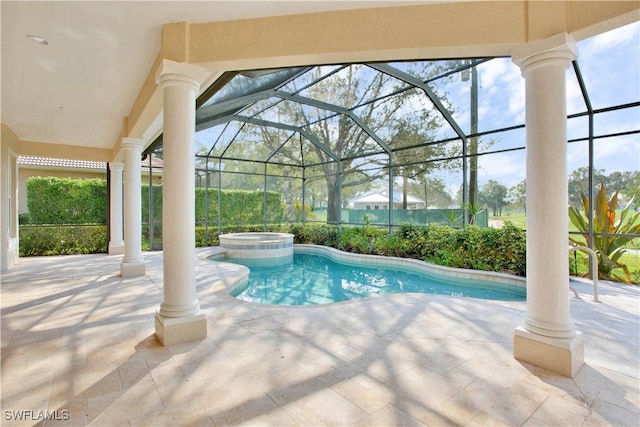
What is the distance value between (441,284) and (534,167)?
15.9 feet

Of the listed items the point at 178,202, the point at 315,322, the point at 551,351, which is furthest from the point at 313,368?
the point at 178,202

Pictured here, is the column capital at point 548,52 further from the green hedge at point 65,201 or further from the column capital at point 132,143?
the green hedge at point 65,201

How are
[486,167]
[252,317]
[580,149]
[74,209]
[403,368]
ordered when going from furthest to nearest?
[74,209], [486,167], [580,149], [252,317], [403,368]

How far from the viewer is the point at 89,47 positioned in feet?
11.7

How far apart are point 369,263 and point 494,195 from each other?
3859 mm

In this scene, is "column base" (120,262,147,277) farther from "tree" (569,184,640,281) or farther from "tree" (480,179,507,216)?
"tree" (569,184,640,281)

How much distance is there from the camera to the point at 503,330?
11.7 feet

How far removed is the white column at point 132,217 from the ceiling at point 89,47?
2.85 feet

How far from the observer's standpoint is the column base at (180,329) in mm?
3184

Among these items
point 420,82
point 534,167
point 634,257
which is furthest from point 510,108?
point 534,167

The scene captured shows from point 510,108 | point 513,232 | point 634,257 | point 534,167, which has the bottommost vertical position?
point 634,257

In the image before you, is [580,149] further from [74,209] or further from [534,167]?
[74,209]

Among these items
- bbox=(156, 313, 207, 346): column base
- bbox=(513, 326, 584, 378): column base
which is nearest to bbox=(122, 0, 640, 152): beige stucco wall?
bbox=(513, 326, 584, 378): column base

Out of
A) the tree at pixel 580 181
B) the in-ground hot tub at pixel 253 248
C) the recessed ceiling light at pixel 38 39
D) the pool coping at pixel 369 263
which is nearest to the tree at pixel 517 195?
the tree at pixel 580 181
